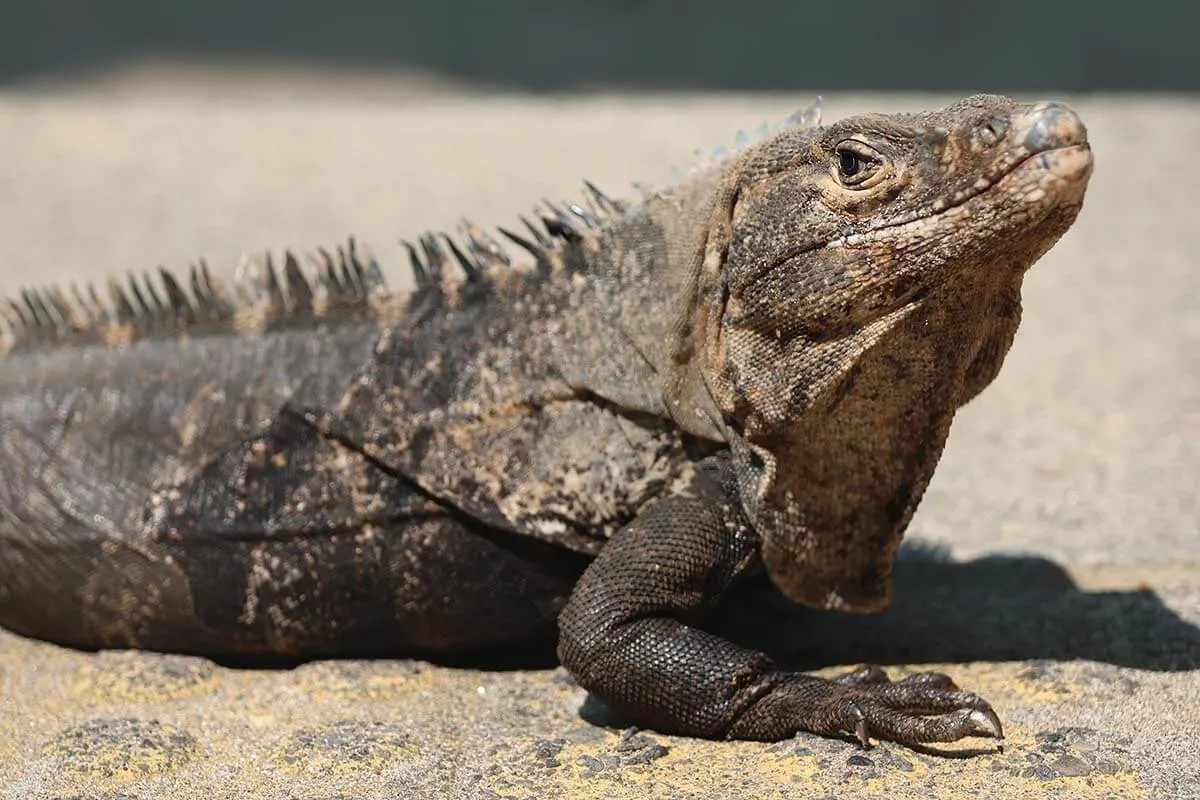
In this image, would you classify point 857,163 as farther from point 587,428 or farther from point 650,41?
point 650,41

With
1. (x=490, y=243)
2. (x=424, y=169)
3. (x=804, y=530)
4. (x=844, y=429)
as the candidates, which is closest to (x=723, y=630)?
(x=804, y=530)

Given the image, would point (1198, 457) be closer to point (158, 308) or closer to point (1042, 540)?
point (1042, 540)

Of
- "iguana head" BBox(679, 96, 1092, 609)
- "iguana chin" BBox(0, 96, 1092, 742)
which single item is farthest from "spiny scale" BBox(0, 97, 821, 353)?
"iguana head" BBox(679, 96, 1092, 609)

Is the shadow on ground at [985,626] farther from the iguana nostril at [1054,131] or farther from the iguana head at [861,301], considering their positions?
the iguana nostril at [1054,131]

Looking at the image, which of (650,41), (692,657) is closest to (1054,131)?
(692,657)

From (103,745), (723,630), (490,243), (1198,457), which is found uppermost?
(490,243)

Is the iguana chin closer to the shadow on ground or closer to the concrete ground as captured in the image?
the concrete ground

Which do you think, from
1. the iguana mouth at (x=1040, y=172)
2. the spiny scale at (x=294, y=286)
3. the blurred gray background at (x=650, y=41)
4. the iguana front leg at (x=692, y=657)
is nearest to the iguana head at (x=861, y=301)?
the iguana mouth at (x=1040, y=172)
